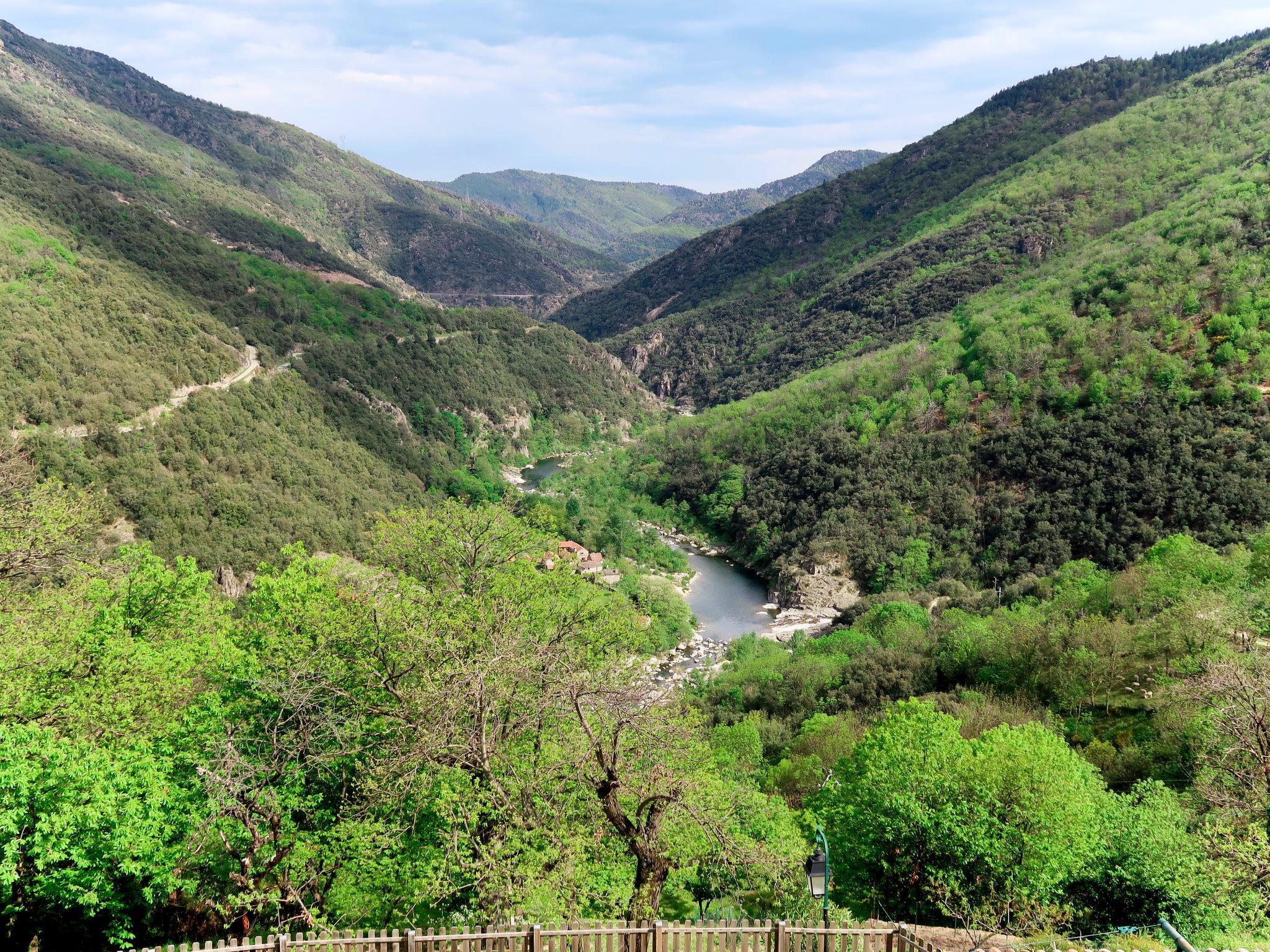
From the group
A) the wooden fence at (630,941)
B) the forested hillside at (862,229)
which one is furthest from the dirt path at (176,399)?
the forested hillside at (862,229)

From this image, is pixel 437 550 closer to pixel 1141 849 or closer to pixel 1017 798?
pixel 1017 798

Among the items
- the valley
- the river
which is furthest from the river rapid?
the valley

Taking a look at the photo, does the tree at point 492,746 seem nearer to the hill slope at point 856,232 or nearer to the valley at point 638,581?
the valley at point 638,581

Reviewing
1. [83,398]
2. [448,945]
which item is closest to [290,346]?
[83,398]

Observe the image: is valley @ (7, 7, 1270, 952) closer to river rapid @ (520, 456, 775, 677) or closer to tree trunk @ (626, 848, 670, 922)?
tree trunk @ (626, 848, 670, 922)

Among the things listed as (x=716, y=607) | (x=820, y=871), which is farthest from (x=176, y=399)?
(x=820, y=871)

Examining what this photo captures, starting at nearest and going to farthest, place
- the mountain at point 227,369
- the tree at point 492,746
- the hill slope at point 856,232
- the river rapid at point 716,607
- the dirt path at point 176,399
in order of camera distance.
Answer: the tree at point 492,746
the dirt path at point 176,399
the mountain at point 227,369
the river rapid at point 716,607
the hill slope at point 856,232
